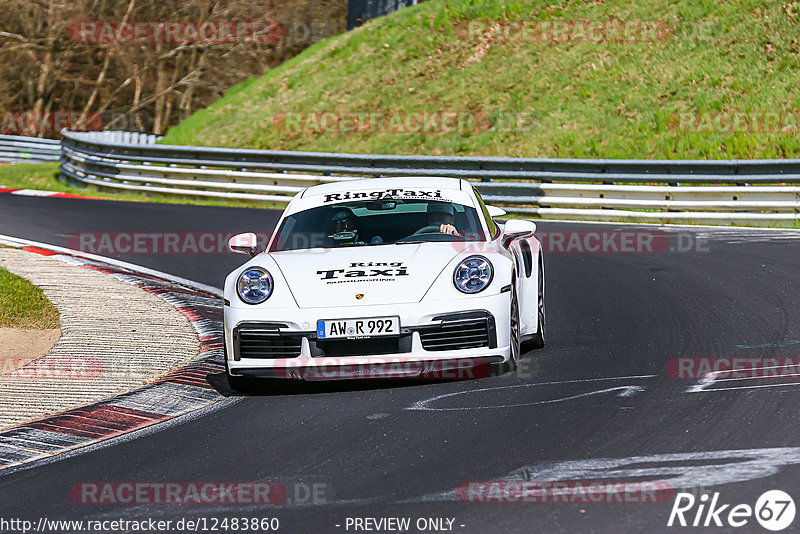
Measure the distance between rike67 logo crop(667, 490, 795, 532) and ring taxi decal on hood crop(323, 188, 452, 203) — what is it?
417 cm

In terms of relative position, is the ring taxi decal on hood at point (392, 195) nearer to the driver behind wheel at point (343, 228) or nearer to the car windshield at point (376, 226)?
the car windshield at point (376, 226)

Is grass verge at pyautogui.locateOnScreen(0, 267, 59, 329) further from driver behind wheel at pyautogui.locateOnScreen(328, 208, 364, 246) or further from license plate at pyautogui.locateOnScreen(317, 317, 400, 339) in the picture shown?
license plate at pyautogui.locateOnScreen(317, 317, 400, 339)

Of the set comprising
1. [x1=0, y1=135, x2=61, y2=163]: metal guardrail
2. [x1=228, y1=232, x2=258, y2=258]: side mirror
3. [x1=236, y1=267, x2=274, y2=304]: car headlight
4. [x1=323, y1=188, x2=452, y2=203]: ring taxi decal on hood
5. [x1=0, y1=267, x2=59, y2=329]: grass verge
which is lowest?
[x1=0, y1=267, x2=59, y2=329]: grass verge

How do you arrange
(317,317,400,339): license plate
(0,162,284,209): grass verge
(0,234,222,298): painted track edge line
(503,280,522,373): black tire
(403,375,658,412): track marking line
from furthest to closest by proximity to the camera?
(0,162,284,209): grass verge < (0,234,222,298): painted track edge line < (503,280,522,373): black tire < (317,317,400,339): license plate < (403,375,658,412): track marking line

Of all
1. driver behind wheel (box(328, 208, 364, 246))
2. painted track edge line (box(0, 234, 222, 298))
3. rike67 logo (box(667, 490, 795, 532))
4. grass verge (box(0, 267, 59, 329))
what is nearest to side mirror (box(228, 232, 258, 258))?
driver behind wheel (box(328, 208, 364, 246))

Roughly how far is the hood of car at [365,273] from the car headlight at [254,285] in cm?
12

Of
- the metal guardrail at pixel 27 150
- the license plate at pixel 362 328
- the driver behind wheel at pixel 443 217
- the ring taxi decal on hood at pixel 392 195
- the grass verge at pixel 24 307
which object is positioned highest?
the metal guardrail at pixel 27 150

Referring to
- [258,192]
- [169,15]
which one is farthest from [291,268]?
[169,15]

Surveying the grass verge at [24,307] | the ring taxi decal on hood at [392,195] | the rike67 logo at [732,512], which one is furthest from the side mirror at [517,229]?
the grass verge at [24,307]

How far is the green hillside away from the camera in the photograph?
23.3 metres

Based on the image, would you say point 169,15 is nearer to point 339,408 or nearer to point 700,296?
point 700,296

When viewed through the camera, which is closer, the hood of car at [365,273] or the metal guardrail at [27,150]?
the hood of car at [365,273]

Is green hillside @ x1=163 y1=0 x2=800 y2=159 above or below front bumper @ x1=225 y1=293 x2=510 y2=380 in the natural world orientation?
above

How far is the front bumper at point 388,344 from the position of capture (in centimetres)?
662
